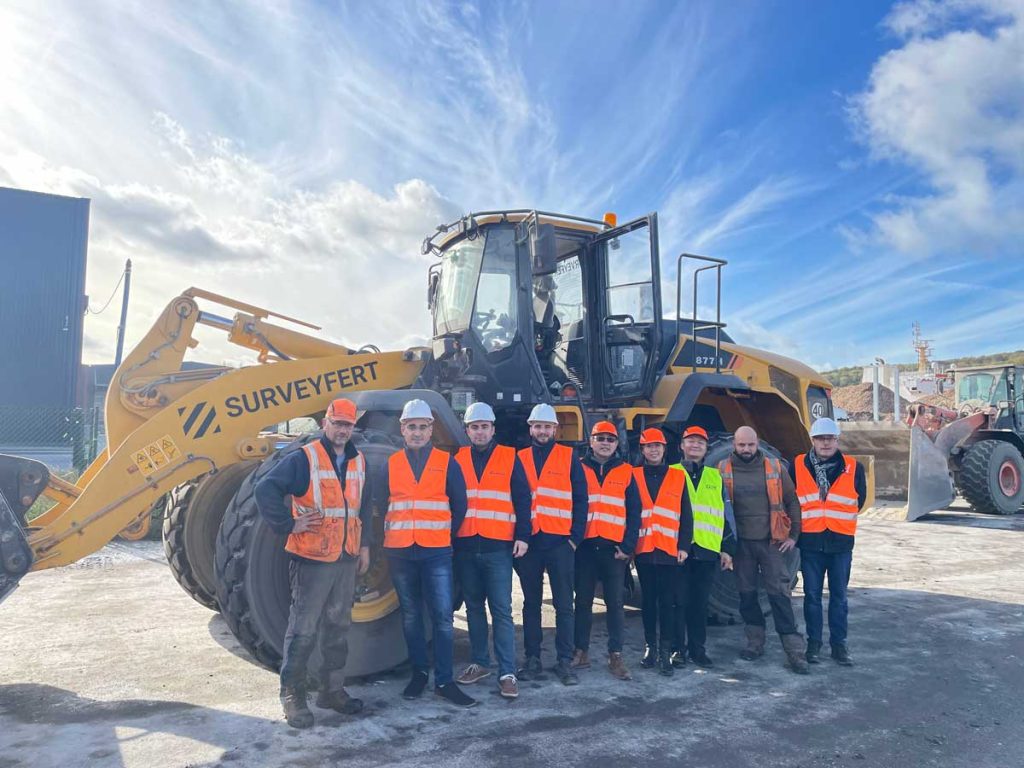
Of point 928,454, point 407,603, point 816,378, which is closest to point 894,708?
point 407,603

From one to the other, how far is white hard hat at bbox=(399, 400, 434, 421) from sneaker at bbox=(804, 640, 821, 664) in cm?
315

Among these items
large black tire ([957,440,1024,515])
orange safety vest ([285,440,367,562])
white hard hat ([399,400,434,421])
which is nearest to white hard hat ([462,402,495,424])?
white hard hat ([399,400,434,421])

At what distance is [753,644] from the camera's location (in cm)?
551

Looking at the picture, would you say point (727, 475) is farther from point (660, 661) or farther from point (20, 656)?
point (20, 656)

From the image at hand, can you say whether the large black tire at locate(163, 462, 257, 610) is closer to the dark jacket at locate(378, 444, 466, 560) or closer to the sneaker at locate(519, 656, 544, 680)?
the dark jacket at locate(378, 444, 466, 560)

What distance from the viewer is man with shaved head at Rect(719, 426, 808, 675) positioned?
5438mm

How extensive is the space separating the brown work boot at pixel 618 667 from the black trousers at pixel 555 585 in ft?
1.04

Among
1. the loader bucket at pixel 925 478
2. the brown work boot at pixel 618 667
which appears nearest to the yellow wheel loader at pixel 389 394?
the brown work boot at pixel 618 667

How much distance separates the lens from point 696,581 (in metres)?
5.31

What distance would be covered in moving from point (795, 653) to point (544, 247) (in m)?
3.35

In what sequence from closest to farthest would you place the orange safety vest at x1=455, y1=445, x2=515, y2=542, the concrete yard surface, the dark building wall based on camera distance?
the concrete yard surface < the orange safety vest at x1=455, y1=445, x2=515, y2=542 < the dark building wall

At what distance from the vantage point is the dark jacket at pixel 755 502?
17.9 feet

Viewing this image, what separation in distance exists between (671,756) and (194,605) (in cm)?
471

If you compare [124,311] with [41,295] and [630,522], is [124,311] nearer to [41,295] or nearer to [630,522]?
[41,295]
